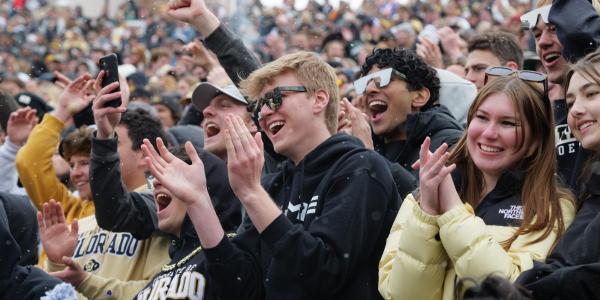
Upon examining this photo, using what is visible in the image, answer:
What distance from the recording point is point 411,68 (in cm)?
572

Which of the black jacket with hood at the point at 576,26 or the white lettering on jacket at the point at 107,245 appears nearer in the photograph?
the black jacket with hood at the point at 576,26

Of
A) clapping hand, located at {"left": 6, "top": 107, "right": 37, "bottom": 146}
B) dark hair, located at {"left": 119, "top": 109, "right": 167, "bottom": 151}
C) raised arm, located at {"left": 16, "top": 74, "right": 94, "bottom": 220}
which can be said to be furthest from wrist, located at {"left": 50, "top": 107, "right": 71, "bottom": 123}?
clapping hand, located at {"left": 6, "top": 107, "right": 37, "bottom": 146}

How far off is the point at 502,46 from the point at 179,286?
2874 millimetres

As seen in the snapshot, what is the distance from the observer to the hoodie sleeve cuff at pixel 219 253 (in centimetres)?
428

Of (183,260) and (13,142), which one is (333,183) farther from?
(13,142)

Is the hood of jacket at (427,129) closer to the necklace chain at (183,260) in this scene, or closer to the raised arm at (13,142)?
the necklace chain at (183,260)

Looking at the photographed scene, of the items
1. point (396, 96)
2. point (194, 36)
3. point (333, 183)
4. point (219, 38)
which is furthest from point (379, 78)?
point (194, 36)

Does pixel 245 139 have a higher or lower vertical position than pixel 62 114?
higher

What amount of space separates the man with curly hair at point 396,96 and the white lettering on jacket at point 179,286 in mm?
1317

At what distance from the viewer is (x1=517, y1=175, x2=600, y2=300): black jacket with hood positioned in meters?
3.31

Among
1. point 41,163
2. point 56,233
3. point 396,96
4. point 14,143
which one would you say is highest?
point 396,96

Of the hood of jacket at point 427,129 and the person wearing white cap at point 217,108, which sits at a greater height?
the hood of jacket at point 427,129

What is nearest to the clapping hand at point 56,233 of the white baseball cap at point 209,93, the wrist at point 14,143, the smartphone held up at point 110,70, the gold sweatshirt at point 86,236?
the gold sweatshirt at point 86,236

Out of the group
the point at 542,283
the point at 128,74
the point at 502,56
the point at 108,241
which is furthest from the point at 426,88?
the point at 128,74
